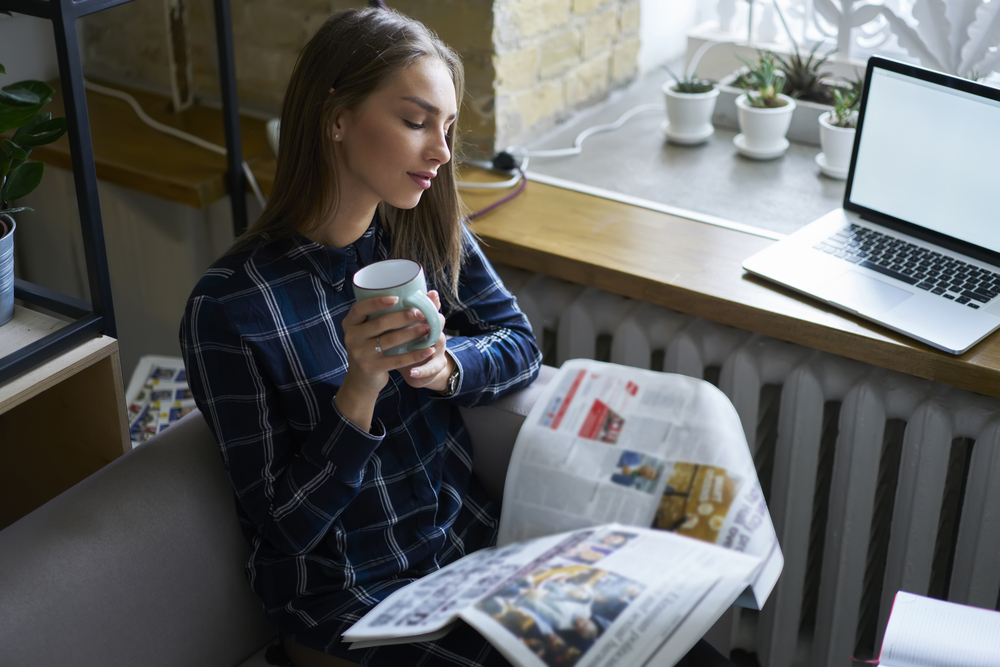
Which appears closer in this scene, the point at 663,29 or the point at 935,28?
the point at 935,28

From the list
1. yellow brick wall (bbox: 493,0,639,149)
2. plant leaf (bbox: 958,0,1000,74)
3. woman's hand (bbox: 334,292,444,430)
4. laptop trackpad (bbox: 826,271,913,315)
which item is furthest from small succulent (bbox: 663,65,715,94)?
woman's hand (bbox: 334,292,444,430)

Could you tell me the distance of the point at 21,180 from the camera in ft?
3.99

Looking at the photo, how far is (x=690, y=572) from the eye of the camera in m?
0.94

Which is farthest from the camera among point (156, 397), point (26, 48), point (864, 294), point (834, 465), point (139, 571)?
point (26, 48)

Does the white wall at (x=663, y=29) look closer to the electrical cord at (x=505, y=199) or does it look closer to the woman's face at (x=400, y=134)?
the electrical cord at (x=505, y=199)

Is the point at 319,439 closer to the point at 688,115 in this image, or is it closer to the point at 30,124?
the point at 30,124

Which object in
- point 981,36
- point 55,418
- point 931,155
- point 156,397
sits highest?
point 981,36

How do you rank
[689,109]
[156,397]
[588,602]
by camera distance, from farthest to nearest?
[689,109] < [156,397] < [588,602]

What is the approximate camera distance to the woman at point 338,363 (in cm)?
105

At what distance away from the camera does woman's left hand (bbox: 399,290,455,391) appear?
1056 mm

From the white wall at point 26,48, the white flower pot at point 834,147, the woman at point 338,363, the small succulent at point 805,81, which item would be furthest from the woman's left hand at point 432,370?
the white wall at point 26,48

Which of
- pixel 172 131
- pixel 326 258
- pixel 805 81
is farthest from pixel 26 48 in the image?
pixel 805 81

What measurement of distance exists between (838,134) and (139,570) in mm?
1272

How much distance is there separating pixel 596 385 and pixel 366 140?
0.41m
